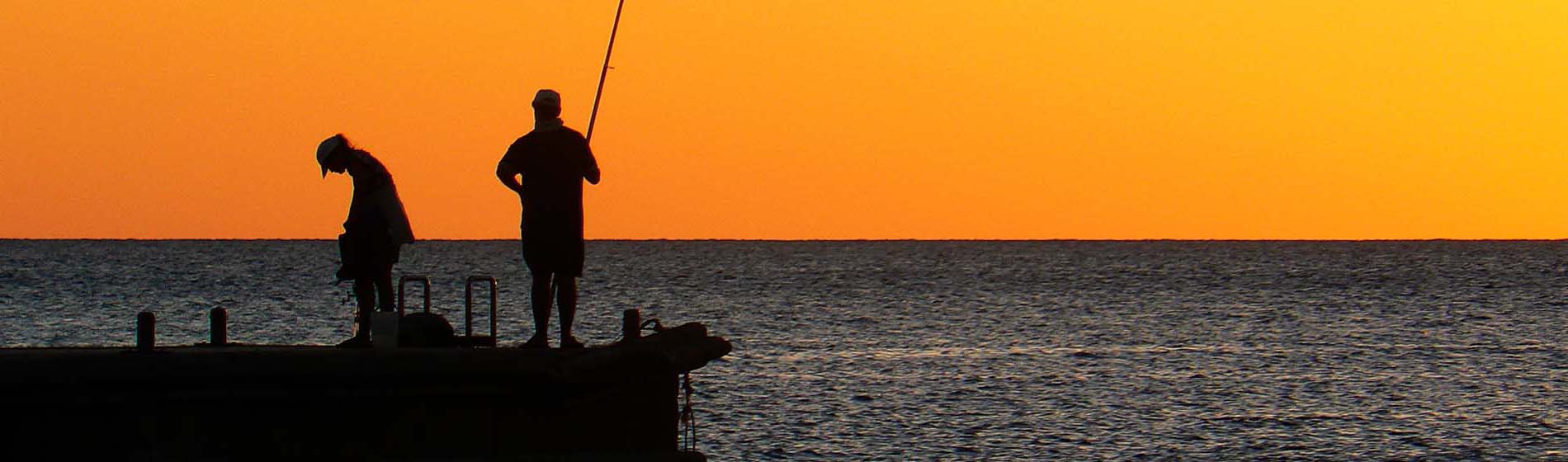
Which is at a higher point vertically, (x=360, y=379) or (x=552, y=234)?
(x=552, y=234)

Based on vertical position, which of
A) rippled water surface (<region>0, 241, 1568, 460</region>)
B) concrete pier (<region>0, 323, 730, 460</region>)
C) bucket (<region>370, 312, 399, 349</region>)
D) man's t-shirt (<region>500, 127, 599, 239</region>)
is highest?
man's t-shirt (<region>500, 127, 599, 239</region>)

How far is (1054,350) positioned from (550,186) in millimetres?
36620

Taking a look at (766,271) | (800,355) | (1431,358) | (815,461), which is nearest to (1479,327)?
(1431,358)

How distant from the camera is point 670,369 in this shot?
34.1ft

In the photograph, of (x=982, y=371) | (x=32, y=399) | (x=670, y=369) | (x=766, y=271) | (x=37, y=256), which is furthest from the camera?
(x=37, y=256)

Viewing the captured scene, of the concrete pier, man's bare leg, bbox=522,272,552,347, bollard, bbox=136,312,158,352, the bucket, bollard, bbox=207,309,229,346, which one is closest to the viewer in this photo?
the concrete pier

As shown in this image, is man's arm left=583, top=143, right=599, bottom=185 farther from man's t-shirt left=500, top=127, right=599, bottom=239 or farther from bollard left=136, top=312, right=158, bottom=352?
bollard left=136, top=312, right=158, bottom=352

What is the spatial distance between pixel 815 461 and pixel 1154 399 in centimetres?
1040

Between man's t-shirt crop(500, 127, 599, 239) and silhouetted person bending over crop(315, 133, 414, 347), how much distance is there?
91 cm

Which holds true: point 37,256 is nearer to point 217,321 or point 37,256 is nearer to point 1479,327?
point 1479,327

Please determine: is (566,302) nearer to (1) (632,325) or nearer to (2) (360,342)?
(1) (632,325)

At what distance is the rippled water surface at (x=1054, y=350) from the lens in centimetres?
2612

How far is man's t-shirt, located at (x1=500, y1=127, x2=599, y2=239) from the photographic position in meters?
10.6

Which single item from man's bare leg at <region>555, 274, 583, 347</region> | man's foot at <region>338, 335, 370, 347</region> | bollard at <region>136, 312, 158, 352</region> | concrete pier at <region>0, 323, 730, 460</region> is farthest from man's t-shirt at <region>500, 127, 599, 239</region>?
bollard at <region>136, 312, 158, 352</region>
